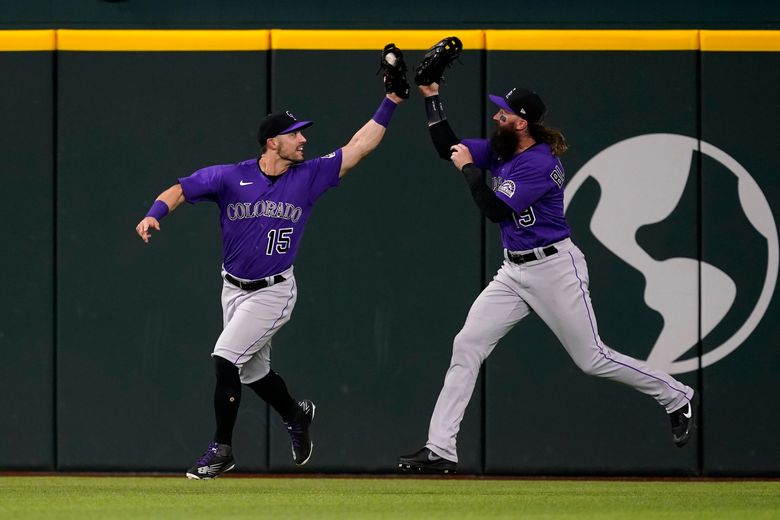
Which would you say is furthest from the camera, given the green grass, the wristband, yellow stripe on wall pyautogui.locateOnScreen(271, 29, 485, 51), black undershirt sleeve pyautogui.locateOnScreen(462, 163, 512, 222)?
yellow stripe on wall pyautogui.locateOnScreen(271, 29, 485, 51)

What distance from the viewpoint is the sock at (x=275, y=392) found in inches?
304

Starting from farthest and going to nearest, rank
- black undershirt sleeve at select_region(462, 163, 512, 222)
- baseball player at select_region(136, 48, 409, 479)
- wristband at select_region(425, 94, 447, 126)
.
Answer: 1. wristband at select_region(425, 94, 447, 126)
2. baseball player at select_region(136, 48, 409, 479)
3. black undershirt sleeve at select_region(462, 163, 512, 222)

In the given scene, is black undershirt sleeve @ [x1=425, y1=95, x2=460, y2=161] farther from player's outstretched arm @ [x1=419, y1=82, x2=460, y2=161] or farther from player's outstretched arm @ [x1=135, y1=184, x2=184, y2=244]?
player's outstretched arm @ [x1=135, y1=184, x2=184, y2=244]

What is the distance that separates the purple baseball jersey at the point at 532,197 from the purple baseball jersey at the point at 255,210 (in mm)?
997

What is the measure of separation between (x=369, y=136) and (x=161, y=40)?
182 centimetres

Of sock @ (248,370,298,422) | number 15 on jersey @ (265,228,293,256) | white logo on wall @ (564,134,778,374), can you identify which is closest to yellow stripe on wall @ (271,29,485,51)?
white logo on wall @ (564,134,778,374)

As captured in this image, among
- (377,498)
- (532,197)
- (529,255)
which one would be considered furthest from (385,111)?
(377,498)

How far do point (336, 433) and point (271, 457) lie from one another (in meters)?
0.40

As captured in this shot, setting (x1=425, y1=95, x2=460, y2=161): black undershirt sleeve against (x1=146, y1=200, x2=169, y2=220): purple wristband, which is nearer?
(x1=146, y1=200, x2=169, y2=220): purple wristband

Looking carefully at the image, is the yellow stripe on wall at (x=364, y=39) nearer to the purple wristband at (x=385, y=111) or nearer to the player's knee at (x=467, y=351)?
the purple wristband at (x=385, y=111)

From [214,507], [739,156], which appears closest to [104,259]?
[214,507]

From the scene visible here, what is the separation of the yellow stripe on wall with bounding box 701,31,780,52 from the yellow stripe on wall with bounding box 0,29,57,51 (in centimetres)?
375

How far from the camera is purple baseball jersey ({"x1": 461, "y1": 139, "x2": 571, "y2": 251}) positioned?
7199 millimetres

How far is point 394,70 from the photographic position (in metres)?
7.44
